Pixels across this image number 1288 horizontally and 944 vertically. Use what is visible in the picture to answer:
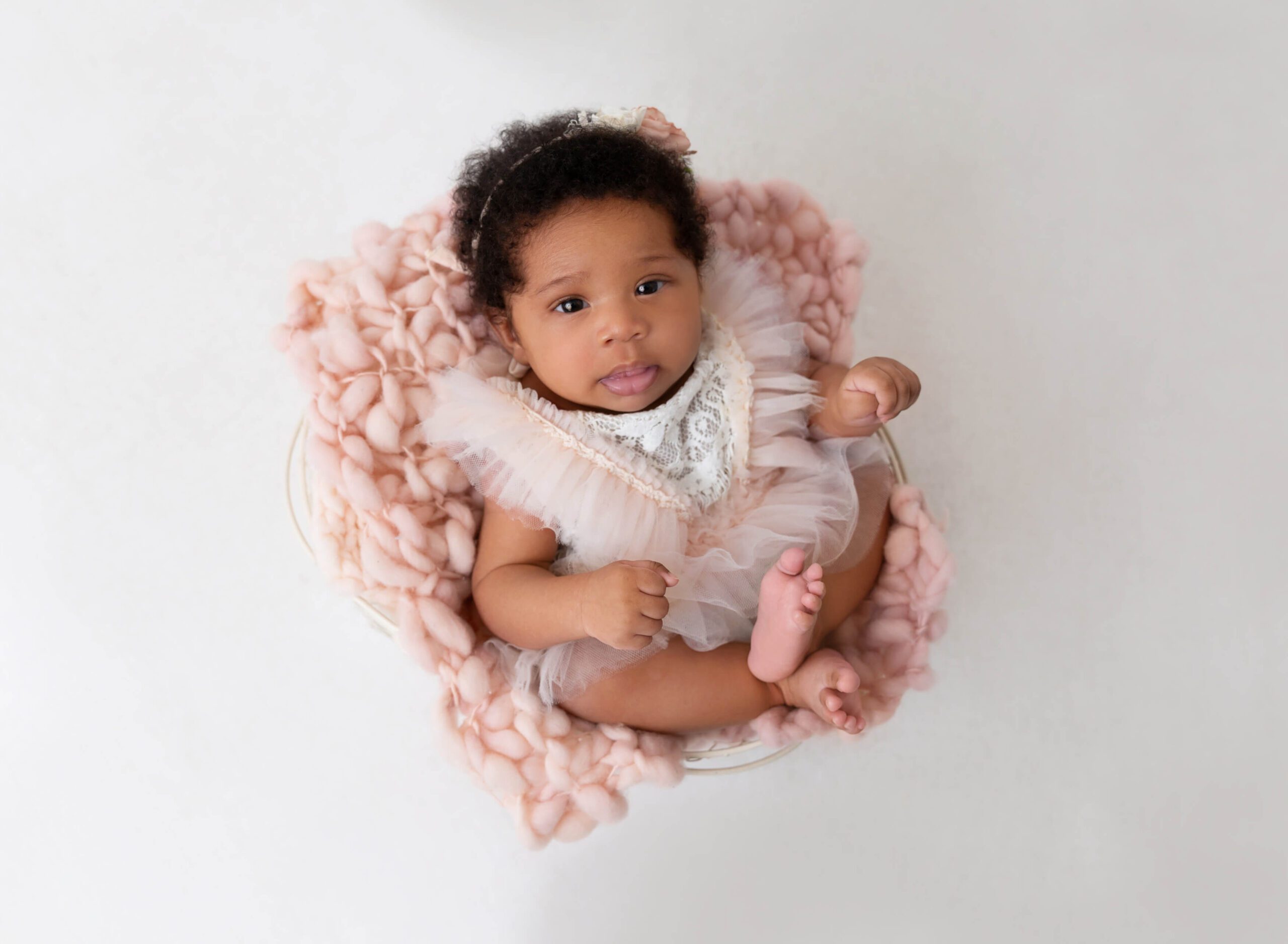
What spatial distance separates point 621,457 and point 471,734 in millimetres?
446

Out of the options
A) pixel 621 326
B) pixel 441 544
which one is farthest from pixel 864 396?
pixel 441 544

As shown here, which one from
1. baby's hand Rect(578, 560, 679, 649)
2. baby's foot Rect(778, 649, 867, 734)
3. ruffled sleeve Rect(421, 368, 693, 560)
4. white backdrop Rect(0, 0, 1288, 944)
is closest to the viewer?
baby's hand Rect(578, 560, 679, 649)

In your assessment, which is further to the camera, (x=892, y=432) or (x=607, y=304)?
(x=892, y=432)

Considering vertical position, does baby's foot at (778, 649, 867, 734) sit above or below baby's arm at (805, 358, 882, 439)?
below

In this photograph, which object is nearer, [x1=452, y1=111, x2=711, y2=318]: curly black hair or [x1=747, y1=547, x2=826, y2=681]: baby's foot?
[x1=747, y1=547, x2=826, y2=681]: baby's foot

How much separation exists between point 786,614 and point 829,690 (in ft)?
0.50

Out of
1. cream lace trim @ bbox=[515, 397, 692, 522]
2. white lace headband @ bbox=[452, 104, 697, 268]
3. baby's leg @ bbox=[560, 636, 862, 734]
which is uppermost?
white lace headband @ bbox=[452, 104, 697, 268]

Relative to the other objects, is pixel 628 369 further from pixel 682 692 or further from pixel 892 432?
pixel 892 432

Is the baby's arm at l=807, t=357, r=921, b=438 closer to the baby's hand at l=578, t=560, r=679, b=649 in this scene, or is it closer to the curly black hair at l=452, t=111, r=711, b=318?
the curly black hair at l=452, t=111, r=711, b=318

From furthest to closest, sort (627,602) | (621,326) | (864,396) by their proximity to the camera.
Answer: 1. (864,396)
2. (621,326)
3. (627,602)

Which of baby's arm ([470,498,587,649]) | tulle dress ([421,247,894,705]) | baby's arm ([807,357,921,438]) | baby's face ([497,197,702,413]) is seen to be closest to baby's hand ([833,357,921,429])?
baby's arm ([807,357,921,438])

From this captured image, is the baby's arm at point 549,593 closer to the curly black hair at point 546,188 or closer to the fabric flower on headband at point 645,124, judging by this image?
the curly black hair at point 546,188

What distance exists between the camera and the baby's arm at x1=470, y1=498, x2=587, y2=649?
55.3 inches

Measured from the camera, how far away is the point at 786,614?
1342 millimetres
